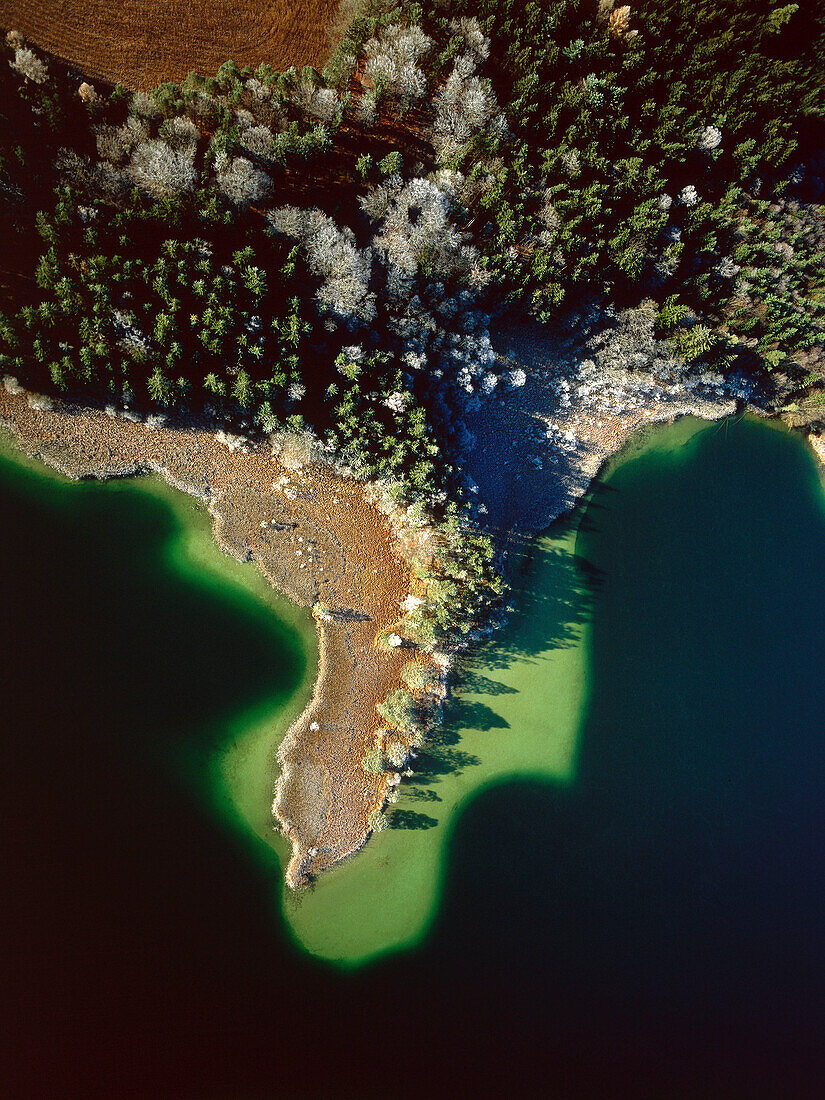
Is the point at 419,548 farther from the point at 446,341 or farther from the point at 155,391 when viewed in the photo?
the point at 155,391

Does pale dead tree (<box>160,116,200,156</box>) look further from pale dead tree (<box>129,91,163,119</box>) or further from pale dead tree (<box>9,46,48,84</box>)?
pale dead tree (<box>9,46,48,84</box>)

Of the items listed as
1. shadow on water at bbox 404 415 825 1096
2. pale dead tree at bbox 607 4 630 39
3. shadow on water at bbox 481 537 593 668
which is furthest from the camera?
shadow on water at bbox 481 537 593 668

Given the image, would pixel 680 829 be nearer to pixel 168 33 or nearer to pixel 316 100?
pixel 316 100

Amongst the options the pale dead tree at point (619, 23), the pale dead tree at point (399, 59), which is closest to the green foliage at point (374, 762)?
the pale dead tree at point (399, 59)

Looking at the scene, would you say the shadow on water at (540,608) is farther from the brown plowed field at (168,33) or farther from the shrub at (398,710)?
the brown plowed field at (168,33)

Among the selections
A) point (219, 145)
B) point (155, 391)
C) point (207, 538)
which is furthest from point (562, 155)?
point (207, 538)

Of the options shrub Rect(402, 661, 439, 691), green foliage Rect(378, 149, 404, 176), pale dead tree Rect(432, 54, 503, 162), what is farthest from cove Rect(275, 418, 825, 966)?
green foliage Rect(378, 149, 404, 176)
